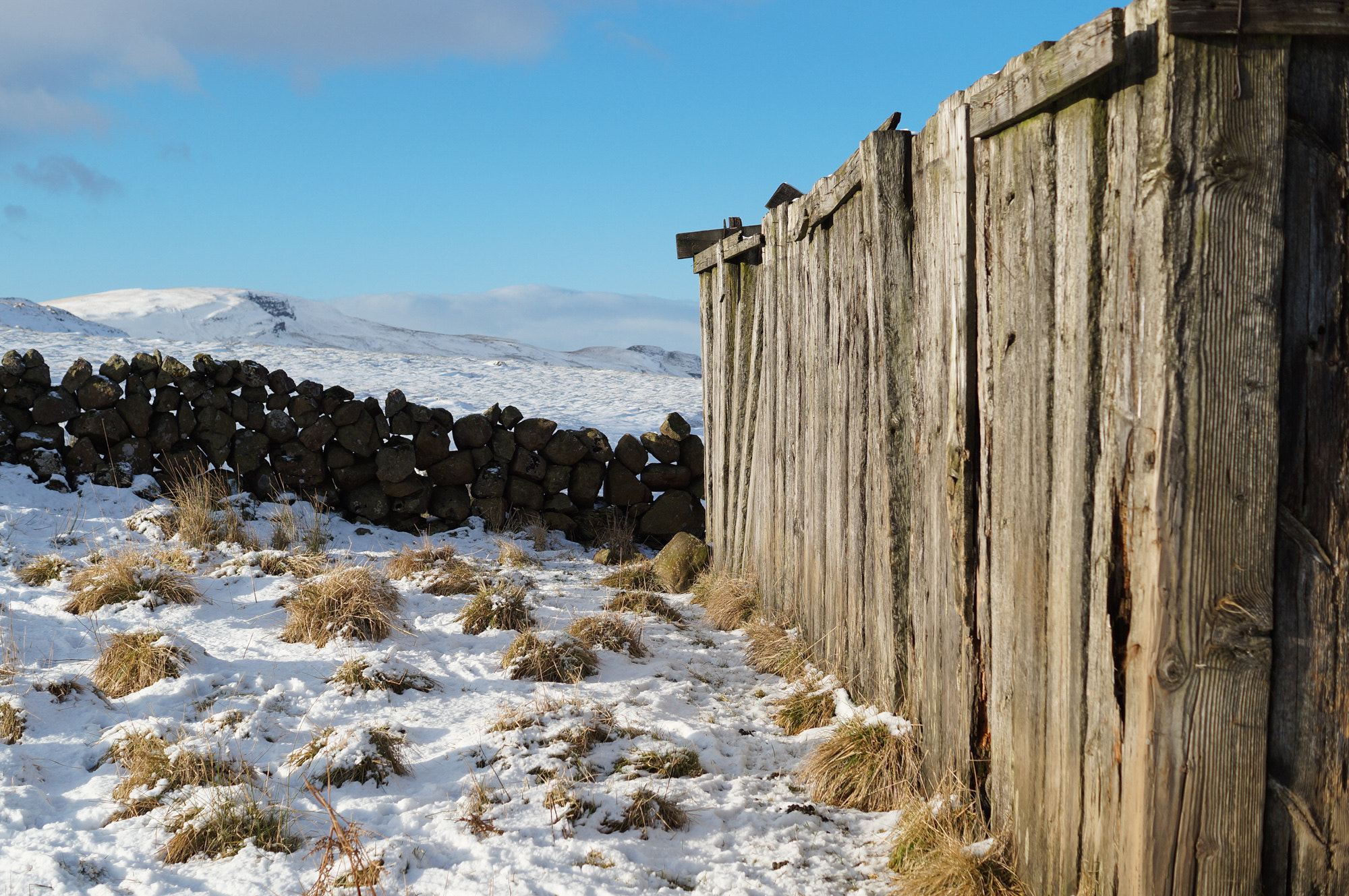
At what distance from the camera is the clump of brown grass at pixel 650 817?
308 cm

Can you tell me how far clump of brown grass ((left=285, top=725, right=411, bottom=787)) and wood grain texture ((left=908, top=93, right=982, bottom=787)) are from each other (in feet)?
6.61

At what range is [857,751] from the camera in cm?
338

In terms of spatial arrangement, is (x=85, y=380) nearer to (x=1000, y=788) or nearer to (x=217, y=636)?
(x=217, y=636)

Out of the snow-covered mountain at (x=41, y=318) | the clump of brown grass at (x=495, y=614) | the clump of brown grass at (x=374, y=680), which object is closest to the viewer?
the clump of brown grass at (x=374, y=680)

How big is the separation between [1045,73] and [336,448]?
712cm

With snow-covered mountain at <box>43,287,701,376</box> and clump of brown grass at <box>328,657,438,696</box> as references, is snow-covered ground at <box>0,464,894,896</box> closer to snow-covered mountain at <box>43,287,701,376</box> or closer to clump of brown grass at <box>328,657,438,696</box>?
clump of brown grass at <box>328,657,438,696</box>

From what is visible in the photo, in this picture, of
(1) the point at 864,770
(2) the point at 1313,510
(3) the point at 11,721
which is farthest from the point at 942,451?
(3) the point at 11,721

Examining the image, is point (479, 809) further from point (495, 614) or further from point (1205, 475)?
point (1205, 475)

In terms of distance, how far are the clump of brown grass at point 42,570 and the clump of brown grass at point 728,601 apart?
4.30m

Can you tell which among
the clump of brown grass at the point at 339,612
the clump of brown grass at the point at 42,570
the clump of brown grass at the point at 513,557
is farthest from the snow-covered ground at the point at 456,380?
the clump of brown grass at the point at 339,612

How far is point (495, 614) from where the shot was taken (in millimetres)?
4980

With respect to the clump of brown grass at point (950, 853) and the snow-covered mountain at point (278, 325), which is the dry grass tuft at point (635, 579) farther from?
the snow-covered mountain at point (278, 325)

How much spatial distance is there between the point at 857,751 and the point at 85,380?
7.50m

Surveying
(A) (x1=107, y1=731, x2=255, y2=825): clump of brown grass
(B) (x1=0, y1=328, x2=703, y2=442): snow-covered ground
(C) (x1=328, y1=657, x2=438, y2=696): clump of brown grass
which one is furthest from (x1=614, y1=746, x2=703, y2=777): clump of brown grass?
(B) (x1=0, y1=328, x2=703, y2=442): snow-covered ground
